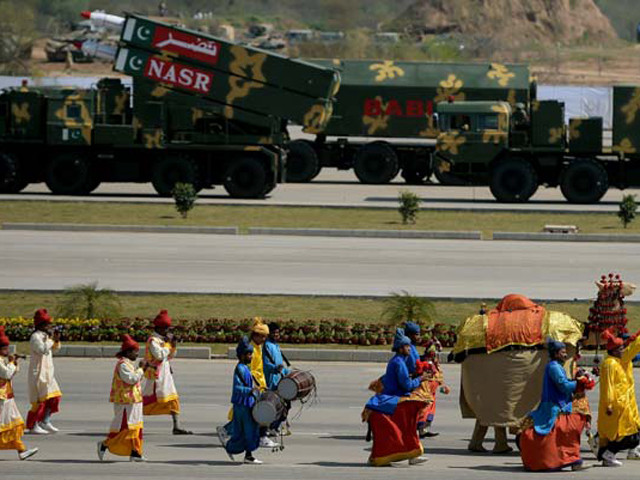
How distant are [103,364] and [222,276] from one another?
7665mm

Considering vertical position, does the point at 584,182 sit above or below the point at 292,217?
above

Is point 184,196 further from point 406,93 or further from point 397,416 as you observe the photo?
point 397,416

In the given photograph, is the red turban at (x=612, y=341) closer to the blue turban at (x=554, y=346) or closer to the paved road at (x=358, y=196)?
the blue turban at (x=554, y=346)

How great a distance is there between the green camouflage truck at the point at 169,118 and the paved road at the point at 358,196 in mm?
710

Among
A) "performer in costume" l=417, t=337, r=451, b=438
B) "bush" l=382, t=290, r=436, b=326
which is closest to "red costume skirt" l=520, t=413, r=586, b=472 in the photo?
"performer in costume" l=417, t=337, r=451, b=438

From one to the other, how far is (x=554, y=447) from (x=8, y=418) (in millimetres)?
5352

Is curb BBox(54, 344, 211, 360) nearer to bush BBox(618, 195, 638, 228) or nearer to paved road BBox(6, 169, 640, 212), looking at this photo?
bush BBox(618, 195, 638, 228)

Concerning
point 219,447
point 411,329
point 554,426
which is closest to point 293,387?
point 219,447

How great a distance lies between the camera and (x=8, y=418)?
1579cm

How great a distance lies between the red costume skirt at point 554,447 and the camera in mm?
15250

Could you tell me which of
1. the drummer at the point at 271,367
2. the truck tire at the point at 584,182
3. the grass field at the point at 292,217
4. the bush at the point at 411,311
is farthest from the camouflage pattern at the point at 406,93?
the drummer at the point at 271,367

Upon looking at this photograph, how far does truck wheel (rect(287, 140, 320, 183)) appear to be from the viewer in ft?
165

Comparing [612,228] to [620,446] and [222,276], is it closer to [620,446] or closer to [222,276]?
[222,276]

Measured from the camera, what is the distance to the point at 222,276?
97.0 feet
